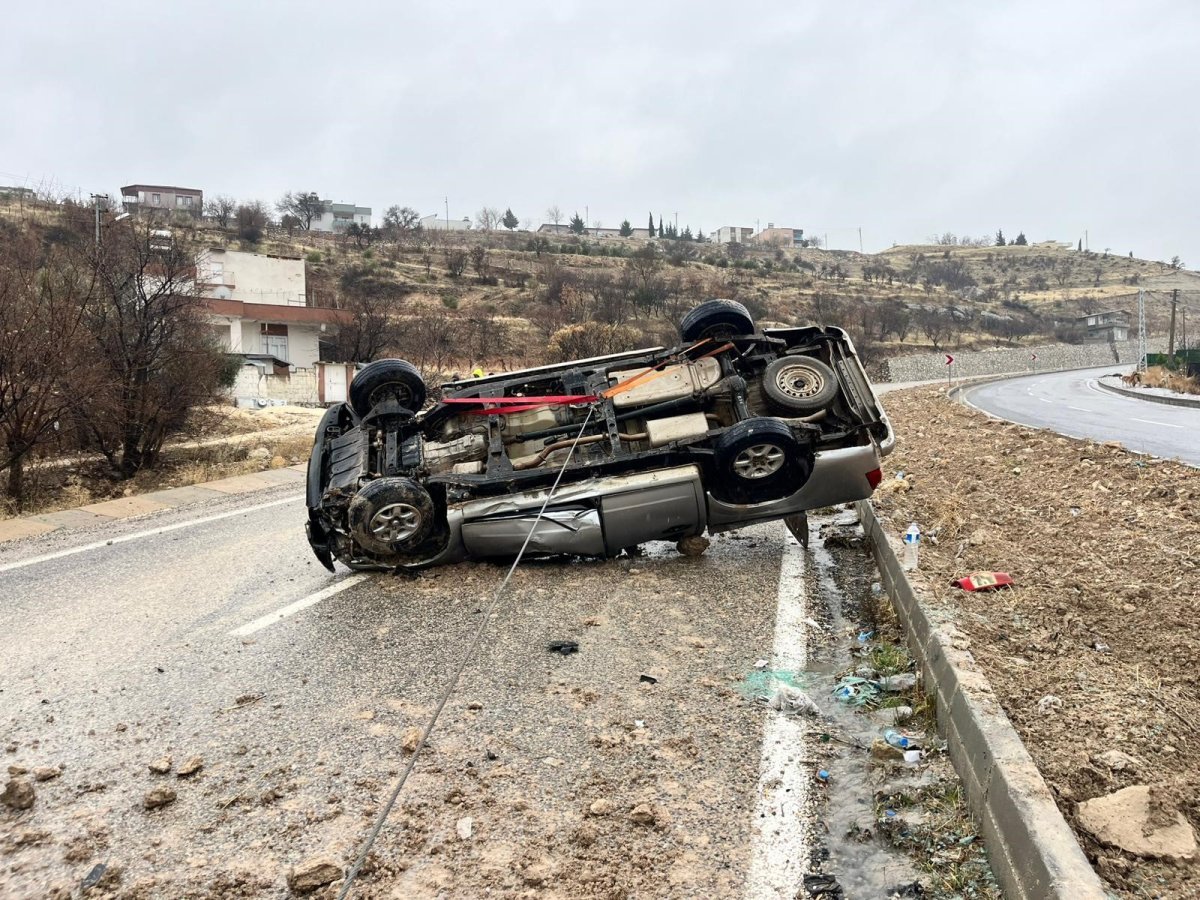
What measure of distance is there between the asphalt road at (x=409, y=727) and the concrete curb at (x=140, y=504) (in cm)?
314

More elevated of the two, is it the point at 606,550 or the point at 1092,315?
the point at 1092,315

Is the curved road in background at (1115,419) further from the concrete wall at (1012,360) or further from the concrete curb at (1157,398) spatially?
the concrete wall at (1012,360)

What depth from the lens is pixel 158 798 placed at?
3213 millimetres

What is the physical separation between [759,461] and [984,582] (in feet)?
5.85

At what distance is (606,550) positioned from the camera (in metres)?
6.38

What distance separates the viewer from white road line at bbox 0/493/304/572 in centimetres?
756

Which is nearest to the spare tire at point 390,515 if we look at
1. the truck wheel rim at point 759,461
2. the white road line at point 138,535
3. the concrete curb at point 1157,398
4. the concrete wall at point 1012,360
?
the truck wheel rim at point 759,461

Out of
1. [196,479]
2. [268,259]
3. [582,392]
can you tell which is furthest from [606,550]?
[268,259]

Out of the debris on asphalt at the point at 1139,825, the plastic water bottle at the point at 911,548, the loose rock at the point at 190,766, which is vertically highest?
the plastic water bottle at the point at 911,548

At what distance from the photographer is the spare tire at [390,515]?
6.01 m

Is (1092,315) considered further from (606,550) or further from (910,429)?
(606,550)

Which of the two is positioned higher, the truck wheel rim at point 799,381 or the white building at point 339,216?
the white building at point 339,216

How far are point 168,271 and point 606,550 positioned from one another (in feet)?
42.9

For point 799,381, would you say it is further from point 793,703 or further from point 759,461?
point 793,703
